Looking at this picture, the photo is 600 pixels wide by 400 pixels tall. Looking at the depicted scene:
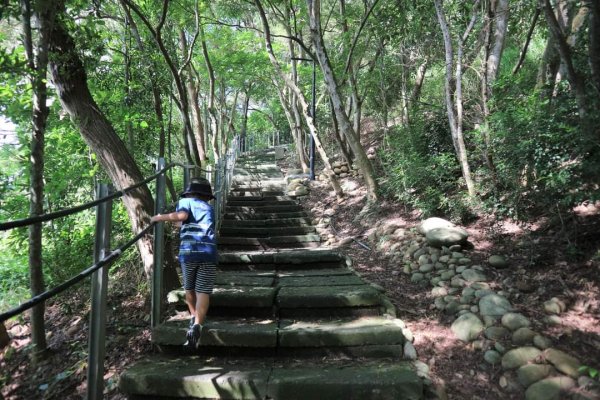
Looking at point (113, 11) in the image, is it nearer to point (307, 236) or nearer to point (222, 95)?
point (307, 236)

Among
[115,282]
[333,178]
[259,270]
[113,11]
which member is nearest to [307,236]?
[259,270]

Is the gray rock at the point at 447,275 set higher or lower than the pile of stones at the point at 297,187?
lower

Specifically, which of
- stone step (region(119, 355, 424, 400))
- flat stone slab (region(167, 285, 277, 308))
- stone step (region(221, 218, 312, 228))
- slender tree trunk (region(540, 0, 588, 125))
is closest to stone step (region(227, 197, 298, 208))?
stone step (region(221, 218, 312, 228))

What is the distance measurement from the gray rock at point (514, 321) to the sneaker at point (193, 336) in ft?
8.49

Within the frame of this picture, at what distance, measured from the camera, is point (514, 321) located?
123 inches

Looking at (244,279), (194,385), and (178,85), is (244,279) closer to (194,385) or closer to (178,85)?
(194,385)

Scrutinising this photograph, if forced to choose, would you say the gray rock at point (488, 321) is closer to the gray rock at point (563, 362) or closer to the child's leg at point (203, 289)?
the gray rock at point (563, 362)

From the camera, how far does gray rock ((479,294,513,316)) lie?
3.30 meters

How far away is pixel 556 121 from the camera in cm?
371

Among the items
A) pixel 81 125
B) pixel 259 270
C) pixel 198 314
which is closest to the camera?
pixel 198 314

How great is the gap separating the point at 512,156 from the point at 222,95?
673 inches

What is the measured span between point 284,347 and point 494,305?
195 centimetres

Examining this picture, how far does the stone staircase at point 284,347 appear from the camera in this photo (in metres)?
2.63

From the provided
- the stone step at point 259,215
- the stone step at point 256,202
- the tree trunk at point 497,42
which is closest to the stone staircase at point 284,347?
the stone step at point 259,215
